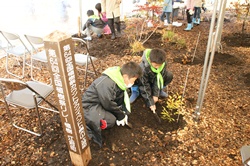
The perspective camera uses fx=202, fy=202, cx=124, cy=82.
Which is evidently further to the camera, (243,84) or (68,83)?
(243,84)

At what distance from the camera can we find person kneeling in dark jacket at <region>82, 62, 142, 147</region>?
2.21 m

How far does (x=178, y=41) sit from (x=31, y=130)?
155 inches

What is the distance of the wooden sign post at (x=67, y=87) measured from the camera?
138cm

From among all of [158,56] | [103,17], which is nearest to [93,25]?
[103,17]

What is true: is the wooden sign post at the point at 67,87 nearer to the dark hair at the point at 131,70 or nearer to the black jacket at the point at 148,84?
the dark hair at the point at 131,70

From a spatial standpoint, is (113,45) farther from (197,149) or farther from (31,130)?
(197,149)

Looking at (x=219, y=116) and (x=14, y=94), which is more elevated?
(x=14, y=94)

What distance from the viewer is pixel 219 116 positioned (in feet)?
9.19

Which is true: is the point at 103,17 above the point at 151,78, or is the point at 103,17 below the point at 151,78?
above

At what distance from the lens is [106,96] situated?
2.21 metres

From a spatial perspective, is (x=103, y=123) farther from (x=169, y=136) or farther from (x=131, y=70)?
(x=169, y=136)

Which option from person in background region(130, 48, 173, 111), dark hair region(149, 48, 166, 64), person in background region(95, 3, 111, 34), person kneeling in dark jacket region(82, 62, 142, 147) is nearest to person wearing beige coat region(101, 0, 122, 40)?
person in background region(95, 3, 111, 34)

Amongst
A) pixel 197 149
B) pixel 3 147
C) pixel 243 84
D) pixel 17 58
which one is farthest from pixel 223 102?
pixel 17 58

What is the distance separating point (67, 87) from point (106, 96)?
0.75 metres
